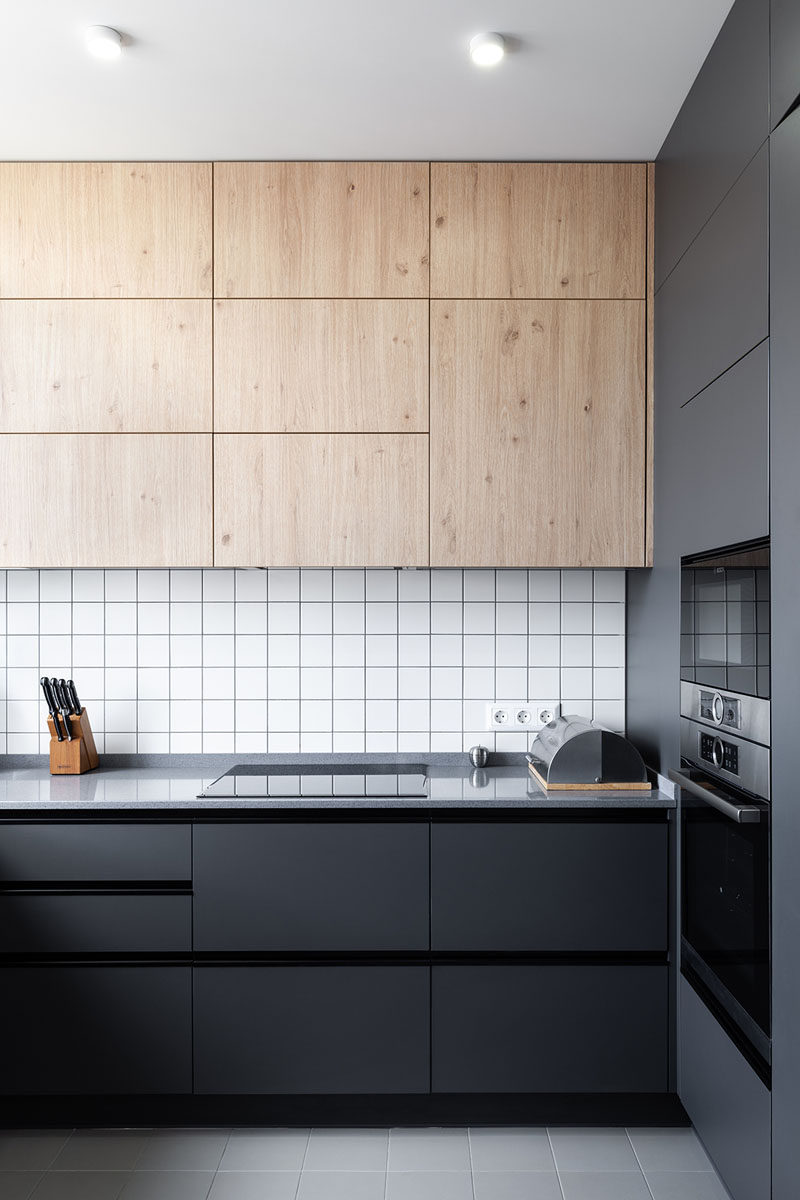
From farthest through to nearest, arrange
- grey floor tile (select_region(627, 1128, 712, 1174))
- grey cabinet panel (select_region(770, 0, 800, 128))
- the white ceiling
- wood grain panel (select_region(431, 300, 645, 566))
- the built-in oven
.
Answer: wood grain panel (select_region(431, 300, 645, 566)), grey floor tile (select_region(627, 1128, 712, 1174)), the white ceiling, the built-in oven, grey cabinet panel (select_region(770, 0, 800, 128))

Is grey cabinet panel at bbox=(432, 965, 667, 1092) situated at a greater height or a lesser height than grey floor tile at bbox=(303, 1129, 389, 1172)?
greater

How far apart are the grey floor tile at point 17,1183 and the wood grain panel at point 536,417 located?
193cm

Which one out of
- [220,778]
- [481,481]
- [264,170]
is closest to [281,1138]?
[220,778]

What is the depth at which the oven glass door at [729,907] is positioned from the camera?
1.74 metres

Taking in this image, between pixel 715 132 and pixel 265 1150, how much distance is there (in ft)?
9.03

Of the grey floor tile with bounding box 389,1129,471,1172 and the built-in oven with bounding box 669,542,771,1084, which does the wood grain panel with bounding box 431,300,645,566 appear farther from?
the grey floor tile with bounding box 389,1129,471,1172

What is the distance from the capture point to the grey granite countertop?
238cm

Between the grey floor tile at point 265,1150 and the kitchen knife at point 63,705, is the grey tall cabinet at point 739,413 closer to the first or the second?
the grey floor tile at point 265,1150

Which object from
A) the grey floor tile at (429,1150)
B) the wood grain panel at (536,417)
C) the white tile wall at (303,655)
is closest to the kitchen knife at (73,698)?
the white tile wall at (303,655)

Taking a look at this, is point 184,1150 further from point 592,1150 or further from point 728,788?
point 728,788

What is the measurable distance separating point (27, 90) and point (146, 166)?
0.40 m

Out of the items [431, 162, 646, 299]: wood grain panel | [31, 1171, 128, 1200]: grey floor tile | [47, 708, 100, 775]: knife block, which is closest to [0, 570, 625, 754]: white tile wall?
[47, 708, 100, 775]: knife block

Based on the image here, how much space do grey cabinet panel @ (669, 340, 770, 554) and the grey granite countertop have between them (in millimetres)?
772

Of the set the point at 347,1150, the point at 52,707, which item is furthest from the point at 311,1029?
the point at 52,707
